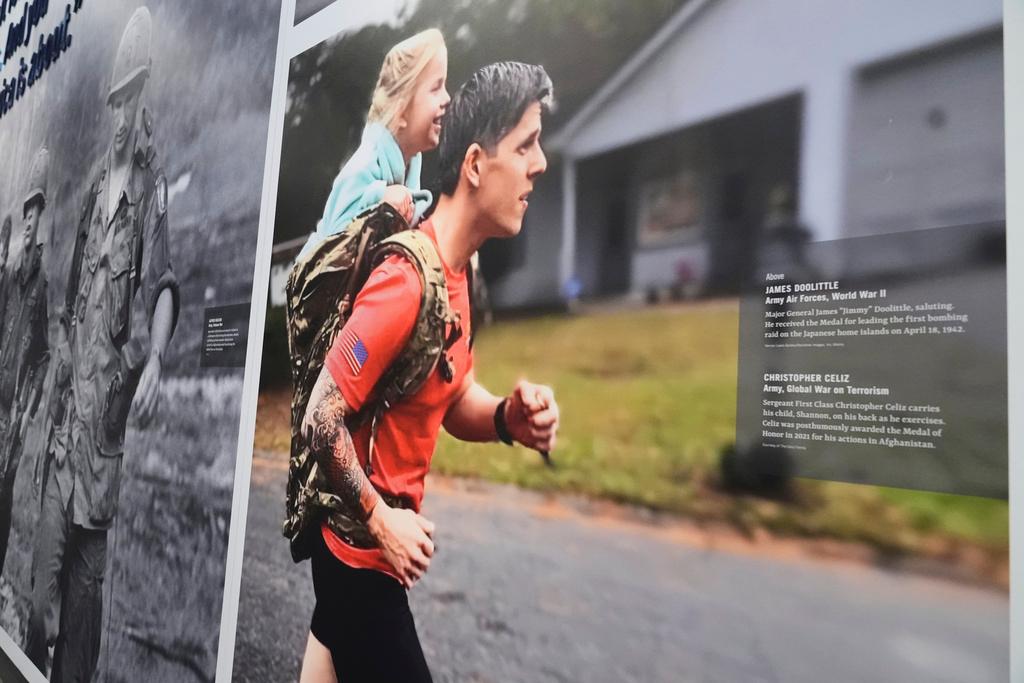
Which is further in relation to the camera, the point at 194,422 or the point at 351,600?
the point at 194,422

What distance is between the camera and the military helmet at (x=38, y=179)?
431cm

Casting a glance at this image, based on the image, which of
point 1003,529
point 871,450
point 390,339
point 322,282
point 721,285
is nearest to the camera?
point 1003,529

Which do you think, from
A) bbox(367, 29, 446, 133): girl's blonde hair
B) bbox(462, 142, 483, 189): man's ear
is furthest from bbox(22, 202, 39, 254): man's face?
bbox(462, 142, 483, 189): man's ear

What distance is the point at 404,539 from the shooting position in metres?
1.82

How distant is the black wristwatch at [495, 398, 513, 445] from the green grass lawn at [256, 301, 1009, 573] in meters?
0.02

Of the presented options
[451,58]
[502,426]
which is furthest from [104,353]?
[502,426]

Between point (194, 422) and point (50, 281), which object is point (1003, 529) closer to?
point (194, 422)

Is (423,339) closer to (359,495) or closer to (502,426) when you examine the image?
(502,426)

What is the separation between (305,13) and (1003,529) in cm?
228

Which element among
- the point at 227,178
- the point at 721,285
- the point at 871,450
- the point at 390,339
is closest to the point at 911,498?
the point at 871,450

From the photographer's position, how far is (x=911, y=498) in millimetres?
1125

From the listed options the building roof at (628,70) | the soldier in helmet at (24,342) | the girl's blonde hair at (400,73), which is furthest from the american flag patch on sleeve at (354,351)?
the soldier in helmet at (24,342)

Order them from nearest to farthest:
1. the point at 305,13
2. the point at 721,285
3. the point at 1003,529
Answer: the point at 1003,529 < the point at 721,285 < the point at 305,13

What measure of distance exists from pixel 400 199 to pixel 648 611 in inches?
44.6
